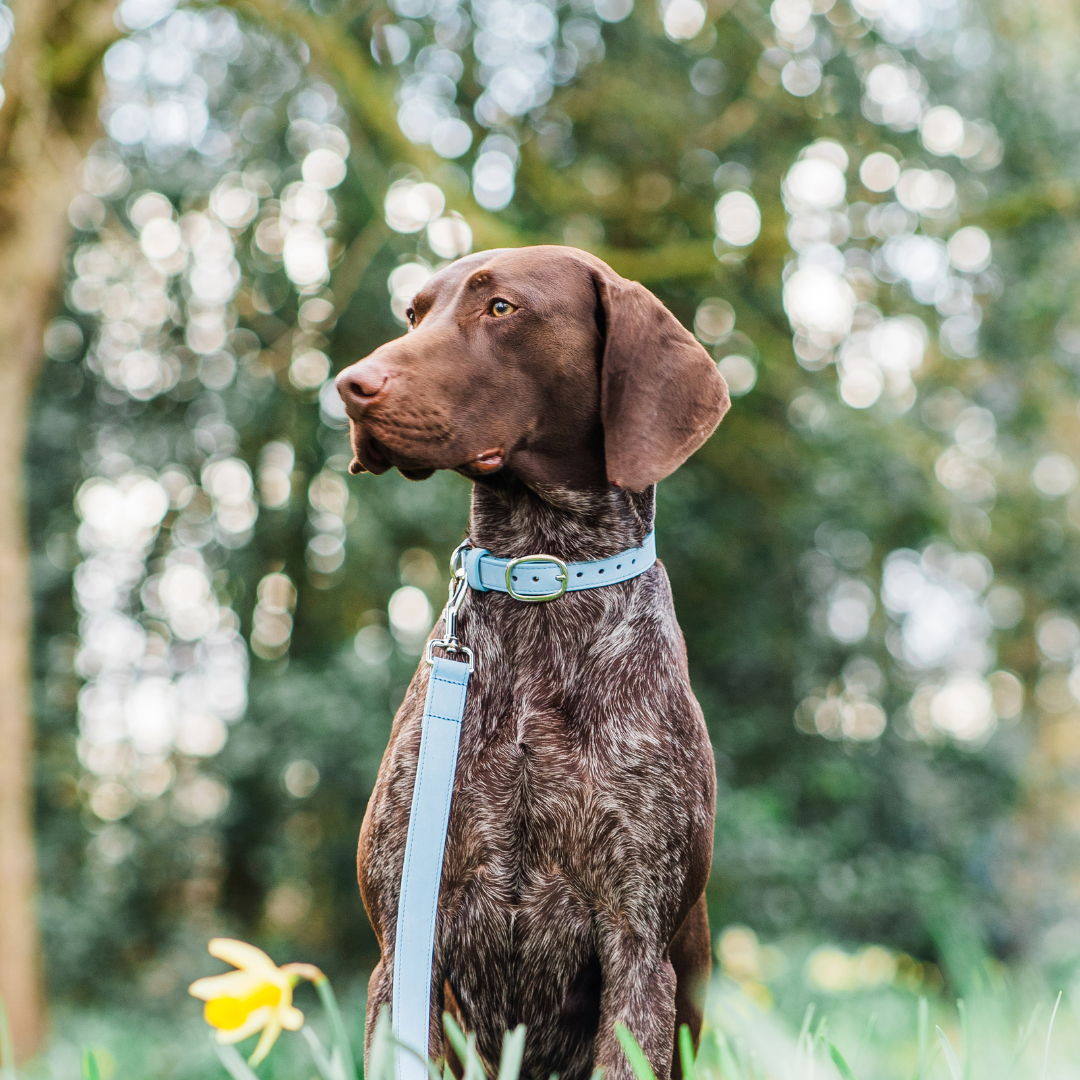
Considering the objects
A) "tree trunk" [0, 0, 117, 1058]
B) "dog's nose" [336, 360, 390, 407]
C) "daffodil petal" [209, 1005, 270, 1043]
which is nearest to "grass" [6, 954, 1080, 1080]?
"daffodil petal" [209, 1005, 270, 1043]

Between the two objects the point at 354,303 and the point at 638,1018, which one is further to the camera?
the point at 354,303

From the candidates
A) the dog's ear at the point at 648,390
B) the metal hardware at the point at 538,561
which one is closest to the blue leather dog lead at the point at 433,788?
the metal hardware at the point at 538,561

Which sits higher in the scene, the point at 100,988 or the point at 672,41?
the point at 672,41

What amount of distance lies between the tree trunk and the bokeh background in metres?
0.20

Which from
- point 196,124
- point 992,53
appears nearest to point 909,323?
point 992,53

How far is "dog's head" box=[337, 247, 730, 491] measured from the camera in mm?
1996

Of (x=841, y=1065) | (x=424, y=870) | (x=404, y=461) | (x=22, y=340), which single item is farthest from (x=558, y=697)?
(x=22, y=340)

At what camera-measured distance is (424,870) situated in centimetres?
185

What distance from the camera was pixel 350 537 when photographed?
8188mm

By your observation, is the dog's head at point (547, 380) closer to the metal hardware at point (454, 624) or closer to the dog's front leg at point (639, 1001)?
the metal hardware at point (454, 624)

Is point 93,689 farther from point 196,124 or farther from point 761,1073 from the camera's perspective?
point 761,1073

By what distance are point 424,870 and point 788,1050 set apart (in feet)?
2.14

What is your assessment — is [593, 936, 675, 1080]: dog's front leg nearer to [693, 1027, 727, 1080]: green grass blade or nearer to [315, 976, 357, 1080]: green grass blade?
[315, 976, 357, 1080]: green grass blade

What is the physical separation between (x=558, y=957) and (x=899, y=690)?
25.5 feet
